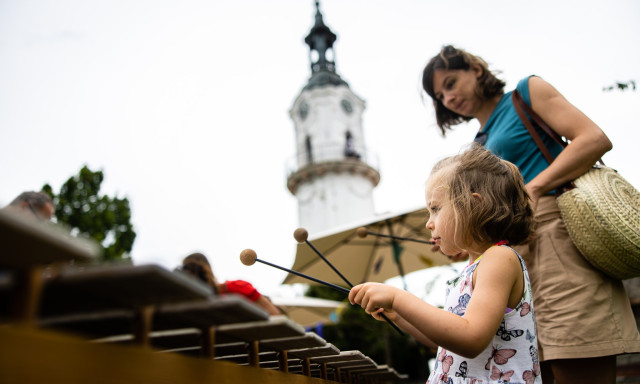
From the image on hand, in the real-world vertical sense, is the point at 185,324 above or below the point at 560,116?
below

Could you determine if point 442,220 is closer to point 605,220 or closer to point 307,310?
point 605,220

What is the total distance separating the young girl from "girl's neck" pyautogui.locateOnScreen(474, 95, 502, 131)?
0.66 metres

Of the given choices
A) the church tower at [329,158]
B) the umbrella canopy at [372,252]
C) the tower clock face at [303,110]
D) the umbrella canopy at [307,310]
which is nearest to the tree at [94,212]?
the umbrella canopy at [307,310]

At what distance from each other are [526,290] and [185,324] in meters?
1.09

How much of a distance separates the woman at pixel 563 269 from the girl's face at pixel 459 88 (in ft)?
0.46

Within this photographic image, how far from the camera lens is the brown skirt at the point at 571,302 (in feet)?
5.83

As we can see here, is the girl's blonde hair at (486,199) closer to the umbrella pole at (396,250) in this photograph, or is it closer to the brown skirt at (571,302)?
the brown skirt at (571,302)

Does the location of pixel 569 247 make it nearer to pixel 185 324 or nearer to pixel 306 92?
pixel 185 324

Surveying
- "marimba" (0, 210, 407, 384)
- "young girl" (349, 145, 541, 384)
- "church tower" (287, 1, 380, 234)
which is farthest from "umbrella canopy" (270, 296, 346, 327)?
"church tower" (287, 1, 380, 234)

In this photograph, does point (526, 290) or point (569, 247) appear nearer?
point (526, 290)

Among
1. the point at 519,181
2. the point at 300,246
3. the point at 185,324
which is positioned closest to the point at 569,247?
the point at 519,181

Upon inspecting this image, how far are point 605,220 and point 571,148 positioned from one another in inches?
11.8

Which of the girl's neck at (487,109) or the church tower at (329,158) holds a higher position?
the church tower at (329,158)

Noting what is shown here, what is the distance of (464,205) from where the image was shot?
5.31ft
